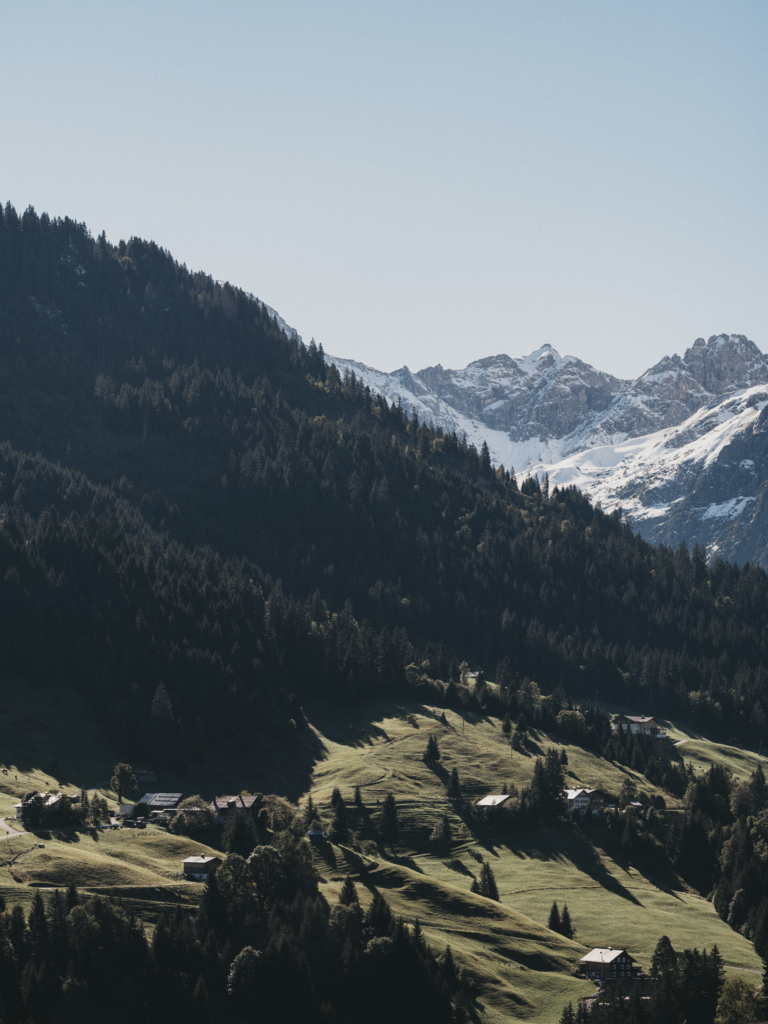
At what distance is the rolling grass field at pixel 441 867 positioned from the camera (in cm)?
11538

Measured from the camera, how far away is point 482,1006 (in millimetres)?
109625

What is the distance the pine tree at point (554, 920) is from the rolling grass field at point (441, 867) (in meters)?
2.42

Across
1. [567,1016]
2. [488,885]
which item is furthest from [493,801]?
Result: [567,1016]

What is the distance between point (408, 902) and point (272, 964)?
26.9m

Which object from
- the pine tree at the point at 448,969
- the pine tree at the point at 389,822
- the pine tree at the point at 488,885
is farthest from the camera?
the pine tree at the point at 389,822

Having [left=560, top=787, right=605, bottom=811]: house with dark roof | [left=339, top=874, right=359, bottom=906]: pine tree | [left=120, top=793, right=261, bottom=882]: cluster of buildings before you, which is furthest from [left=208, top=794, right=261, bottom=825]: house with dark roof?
[left=560, top=787, right=605, bottom=811]: house with dark roof

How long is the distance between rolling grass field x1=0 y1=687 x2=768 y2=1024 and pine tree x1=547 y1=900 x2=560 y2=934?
242cm

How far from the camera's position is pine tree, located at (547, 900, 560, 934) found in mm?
132125

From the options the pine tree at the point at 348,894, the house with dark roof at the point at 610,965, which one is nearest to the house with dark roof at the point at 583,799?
the house with dark roof at the point at 610,965

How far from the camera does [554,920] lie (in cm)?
13338

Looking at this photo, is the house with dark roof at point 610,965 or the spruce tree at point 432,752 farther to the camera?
the spruce tree at point 432,752

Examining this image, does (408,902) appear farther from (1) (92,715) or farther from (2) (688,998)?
(1) (92,715)

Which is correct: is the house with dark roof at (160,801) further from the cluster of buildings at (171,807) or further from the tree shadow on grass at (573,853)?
the tree shadow on grass at (573,853)

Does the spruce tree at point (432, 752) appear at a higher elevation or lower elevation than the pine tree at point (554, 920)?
higher
